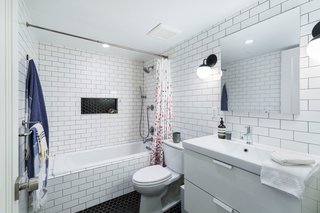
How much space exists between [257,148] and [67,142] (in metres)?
2.78

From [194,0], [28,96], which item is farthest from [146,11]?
[28,96]

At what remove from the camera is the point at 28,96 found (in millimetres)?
1453

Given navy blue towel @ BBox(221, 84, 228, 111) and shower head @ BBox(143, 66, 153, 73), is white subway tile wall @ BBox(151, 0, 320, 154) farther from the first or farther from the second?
shower head @ BBox(143, 66, 153, 73)

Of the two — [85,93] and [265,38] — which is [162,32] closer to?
[265,38]

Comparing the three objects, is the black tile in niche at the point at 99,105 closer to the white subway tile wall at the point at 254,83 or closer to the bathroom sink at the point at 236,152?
the bathroom sink at the point at 236,152

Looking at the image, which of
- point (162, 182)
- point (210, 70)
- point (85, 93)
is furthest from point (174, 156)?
point (85, 93)

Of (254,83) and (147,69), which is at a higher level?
(147,69)

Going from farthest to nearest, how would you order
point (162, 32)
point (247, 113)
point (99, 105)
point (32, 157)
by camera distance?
point (99, 105)
point (162, 32)
point (247, 113)
point (32, 157)

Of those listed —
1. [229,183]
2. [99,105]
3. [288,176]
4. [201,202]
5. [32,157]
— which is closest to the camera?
[288,176]

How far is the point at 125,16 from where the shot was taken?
169 cm

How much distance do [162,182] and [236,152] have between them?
93cm

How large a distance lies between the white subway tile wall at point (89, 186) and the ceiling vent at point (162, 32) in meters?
1.86

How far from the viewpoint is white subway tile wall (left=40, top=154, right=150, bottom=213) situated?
1808 mm

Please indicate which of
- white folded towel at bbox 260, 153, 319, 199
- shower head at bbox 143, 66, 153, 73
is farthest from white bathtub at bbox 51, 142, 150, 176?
white folded towel at bbox 260, 153, 319, 199
